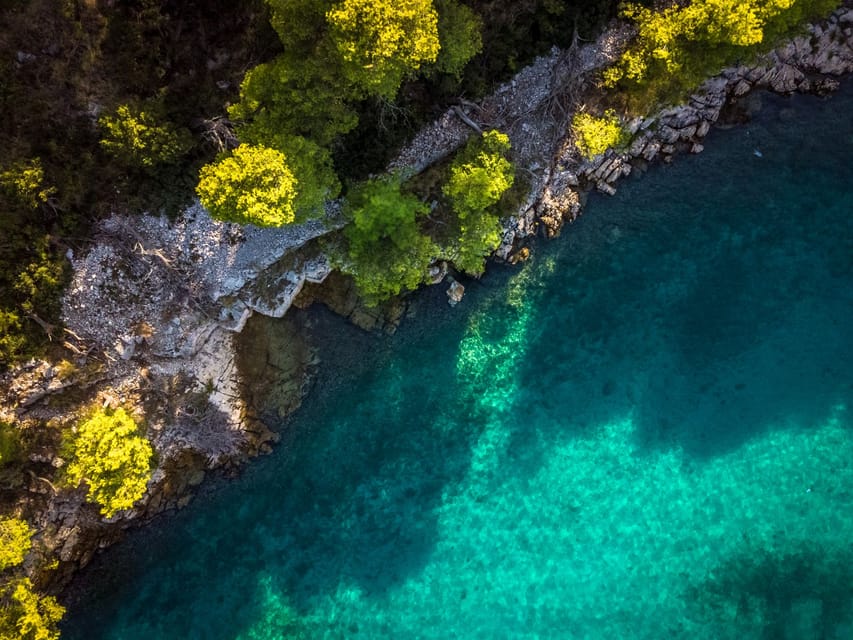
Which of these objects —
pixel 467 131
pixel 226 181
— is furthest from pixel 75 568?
pixel 467 131

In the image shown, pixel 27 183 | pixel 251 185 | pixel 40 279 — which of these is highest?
pixel 27 183

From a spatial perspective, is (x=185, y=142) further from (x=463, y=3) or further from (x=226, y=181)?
(x=463, y=3)

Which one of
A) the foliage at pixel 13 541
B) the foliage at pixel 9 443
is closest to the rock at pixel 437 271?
the foliage at pixel 9 443

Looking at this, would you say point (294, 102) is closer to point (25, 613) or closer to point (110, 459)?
point (110, 459)

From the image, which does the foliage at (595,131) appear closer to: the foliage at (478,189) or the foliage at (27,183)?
the foliage at (478,189)

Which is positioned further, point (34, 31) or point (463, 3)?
point (463, 3)

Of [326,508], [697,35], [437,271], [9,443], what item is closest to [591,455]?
[437,271]
